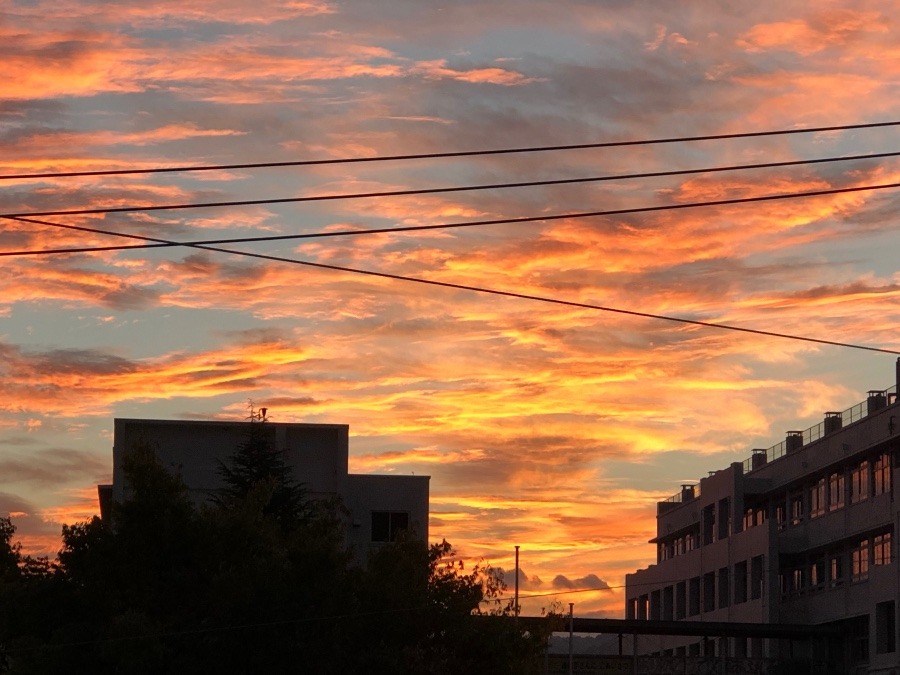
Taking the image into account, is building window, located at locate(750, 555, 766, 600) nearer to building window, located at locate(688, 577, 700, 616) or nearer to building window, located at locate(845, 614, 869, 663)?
building window, located at locate(845, 614, 869, 663)

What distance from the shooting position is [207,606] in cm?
4003

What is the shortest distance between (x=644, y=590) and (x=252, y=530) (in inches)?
3016

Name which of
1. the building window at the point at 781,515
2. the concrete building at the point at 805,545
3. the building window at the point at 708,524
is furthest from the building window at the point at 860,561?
the building window at the point at 708,524

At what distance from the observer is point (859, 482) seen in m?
77.6

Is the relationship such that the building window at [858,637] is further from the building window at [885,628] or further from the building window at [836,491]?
the building window at [836,491]

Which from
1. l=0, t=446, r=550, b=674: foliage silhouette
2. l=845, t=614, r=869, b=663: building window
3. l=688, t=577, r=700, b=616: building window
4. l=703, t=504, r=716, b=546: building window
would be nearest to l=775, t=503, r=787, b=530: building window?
l=703, t=504, r=716, b=546: building window

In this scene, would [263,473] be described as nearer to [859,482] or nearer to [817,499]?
[859,482]

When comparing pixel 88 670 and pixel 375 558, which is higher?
pixel 375 558

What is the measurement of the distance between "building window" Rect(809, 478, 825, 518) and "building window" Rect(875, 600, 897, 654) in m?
11.7

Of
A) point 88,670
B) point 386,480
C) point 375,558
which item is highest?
point 386,480

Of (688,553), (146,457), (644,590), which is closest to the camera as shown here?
(146,457)

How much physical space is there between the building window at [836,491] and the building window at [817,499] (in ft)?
3.97

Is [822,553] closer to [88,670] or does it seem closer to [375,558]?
[375,558]

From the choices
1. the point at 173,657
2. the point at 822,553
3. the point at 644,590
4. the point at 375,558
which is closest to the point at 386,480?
the point at 822,553
